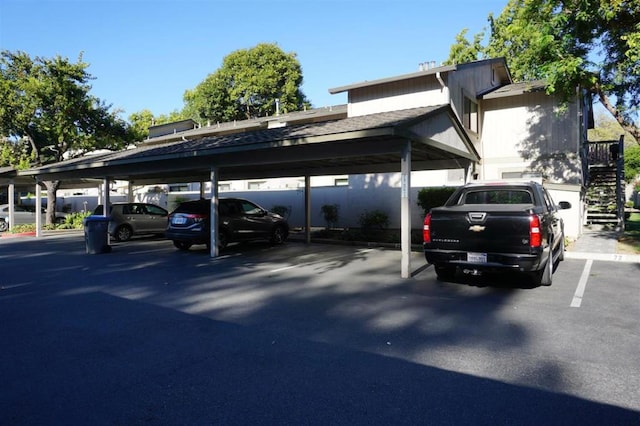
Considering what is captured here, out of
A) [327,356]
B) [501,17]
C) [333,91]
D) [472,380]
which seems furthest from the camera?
[501,17]

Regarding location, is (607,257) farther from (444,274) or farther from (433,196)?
(433,196)

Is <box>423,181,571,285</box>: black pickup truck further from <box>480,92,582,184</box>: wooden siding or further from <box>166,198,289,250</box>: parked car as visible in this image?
<box>480,92,582,184</box>: wooden siding

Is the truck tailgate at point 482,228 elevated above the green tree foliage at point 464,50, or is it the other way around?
the green tree foliage at point 464,50

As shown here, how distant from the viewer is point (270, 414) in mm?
3332

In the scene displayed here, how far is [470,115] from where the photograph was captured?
1744 centimetres

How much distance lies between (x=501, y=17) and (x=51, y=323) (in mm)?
31961

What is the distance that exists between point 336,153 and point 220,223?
16.1 ft

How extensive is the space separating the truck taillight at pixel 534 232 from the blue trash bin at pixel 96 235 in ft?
39.2

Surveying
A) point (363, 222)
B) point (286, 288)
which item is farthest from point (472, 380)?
point (363, 222)

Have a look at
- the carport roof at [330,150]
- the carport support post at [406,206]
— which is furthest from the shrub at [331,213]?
the carport support post at [406,206]

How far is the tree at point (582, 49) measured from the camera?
1185 centimetres

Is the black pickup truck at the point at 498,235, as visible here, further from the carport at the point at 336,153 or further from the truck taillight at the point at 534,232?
the carport at the point at 336,153

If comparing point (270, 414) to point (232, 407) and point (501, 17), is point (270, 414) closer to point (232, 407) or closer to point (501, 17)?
point (232, 407)

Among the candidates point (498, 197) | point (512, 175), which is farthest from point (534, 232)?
point (512, 175)
